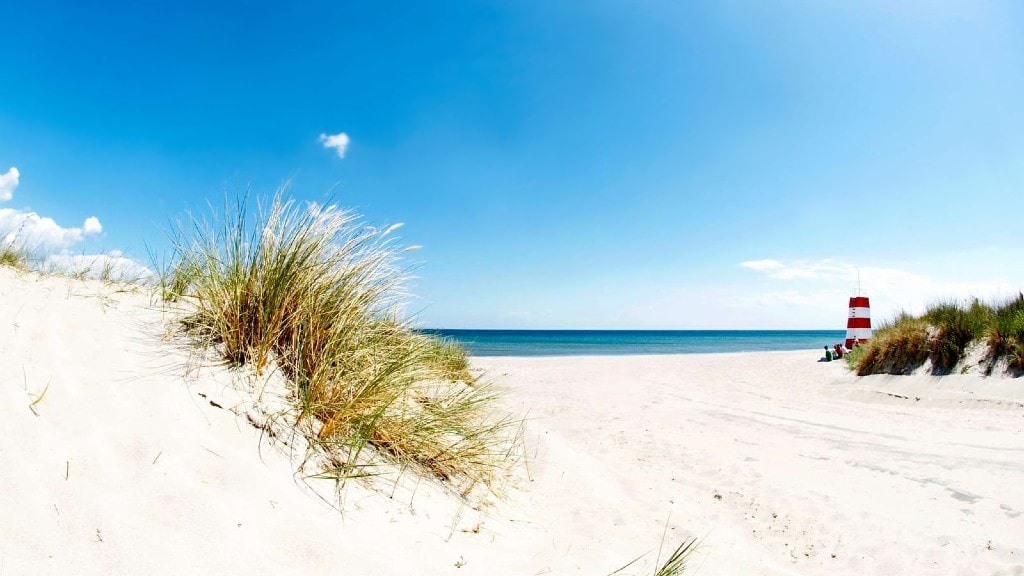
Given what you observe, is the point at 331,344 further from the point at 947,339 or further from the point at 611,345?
the point at 611,345

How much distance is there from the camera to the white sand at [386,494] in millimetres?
1677

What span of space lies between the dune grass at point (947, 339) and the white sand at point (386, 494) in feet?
10.8

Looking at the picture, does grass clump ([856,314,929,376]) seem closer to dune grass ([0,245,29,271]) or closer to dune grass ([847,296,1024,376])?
dune grass ([847,296,1024,376])

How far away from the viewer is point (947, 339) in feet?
26.0

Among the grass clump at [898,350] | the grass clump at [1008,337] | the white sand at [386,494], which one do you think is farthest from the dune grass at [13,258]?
the grass clump at [898,350]

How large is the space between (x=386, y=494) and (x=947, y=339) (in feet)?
31.5

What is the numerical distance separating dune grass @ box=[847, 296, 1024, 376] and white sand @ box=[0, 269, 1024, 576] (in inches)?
129

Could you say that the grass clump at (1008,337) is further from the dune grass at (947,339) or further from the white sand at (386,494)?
the white sand at (386,494)

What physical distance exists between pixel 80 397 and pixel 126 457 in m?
0.48

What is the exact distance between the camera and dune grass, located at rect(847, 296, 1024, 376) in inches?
279

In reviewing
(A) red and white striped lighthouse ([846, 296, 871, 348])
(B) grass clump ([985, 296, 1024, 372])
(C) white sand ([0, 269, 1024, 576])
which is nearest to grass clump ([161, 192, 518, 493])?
(C) white sand ([0, 269, 1024, 576])

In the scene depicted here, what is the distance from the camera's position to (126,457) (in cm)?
190

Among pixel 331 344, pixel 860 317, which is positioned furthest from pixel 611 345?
pixel 331 344

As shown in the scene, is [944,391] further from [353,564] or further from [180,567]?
[180,567]
